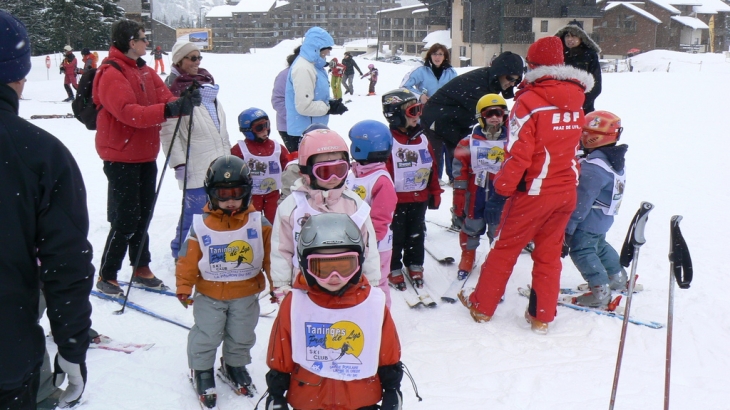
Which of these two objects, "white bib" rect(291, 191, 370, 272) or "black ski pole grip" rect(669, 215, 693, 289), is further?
"white bib" rect(291, 191, 370, 272)

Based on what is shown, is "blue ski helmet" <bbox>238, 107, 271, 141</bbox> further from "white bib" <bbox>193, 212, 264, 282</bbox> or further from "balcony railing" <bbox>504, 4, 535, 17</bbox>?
"balcony railing" <bbox>504, 4, 535, 17</bbox>

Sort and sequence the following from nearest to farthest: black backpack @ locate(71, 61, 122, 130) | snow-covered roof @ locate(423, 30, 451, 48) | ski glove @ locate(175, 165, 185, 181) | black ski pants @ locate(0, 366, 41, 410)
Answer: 1. black ski pants @ locate(0, 366, 41, 410)
2. black backpack @ locate(71, 61, 122, 130)
3. ski glove @ locate(175, 165, 185, 181)
4. snow-covered roof @ locate(423, 30, 451, 48)

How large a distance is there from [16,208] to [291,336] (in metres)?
1.18

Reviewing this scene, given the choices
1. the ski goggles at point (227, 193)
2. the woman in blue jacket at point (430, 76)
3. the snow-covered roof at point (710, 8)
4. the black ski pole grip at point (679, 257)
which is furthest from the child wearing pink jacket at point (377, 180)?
the snow-covered roof at point (710, 8)

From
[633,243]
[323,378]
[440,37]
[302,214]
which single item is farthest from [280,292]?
[440,37]

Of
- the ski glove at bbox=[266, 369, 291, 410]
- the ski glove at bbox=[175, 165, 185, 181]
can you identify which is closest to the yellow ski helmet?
the ski glove at bbox=[175, 165, 185, 181]

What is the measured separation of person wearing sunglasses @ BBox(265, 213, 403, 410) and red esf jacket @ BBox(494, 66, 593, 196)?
199cm

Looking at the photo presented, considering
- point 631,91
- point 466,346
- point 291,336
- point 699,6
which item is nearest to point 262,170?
point 466,346

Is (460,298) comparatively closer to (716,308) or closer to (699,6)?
(716,308)

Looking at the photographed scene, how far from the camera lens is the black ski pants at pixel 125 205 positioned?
4.41 metres

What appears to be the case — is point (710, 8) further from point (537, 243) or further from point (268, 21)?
point (537, 243)

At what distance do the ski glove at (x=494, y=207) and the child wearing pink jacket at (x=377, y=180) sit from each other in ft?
4.83

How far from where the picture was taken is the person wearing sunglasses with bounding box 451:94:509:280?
16.2 feet

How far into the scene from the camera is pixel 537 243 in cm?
421
